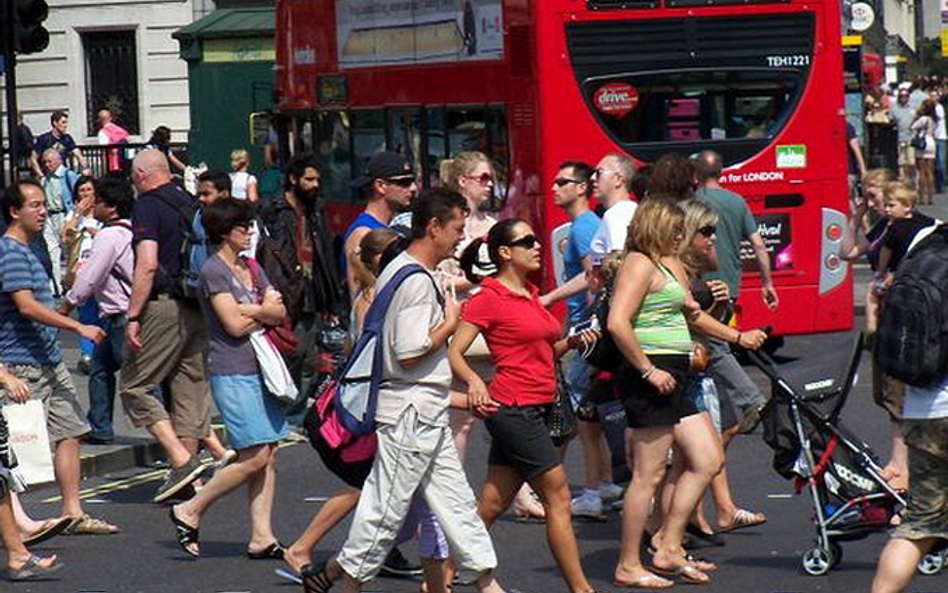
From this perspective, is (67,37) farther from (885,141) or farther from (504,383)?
(504,383)

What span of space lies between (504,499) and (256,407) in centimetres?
150

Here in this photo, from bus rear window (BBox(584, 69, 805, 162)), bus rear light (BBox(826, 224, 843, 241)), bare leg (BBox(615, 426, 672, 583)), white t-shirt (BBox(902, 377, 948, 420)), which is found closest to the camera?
white t-shirt (BBox(902, 377, 948, 420))

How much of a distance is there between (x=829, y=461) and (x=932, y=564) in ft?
1.98

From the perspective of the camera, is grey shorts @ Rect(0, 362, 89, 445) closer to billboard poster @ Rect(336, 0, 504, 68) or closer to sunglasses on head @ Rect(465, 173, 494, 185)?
sunglasses on head @ Rect(465, 173, 494, 185)

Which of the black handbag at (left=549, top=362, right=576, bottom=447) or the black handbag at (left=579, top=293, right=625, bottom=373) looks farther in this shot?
the black handbag at (left=549, top=362, right=576, bottom=447)

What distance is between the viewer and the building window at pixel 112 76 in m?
40.6

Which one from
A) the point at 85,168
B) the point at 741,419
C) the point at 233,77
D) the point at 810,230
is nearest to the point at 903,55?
the point at 233,77

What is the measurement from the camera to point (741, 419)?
11.1 metres

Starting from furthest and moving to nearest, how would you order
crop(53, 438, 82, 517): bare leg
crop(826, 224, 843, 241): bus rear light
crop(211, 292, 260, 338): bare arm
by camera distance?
1. crop(826, 224, 843, 241): bus rear light
2. crop(53, 438, 82, 517): bare leg
3. crop(211, 292, 260, 338): bare arm

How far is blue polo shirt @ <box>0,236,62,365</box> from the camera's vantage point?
34.9 ft

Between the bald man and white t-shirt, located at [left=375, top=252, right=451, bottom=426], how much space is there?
3.74 metres

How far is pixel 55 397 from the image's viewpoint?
10852 mm

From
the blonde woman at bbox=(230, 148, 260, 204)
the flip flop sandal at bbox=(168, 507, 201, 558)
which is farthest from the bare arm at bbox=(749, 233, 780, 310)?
the blonde woman at bbox=(230, 148, 260, 204)

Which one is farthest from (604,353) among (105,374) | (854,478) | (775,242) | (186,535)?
(775,242)
